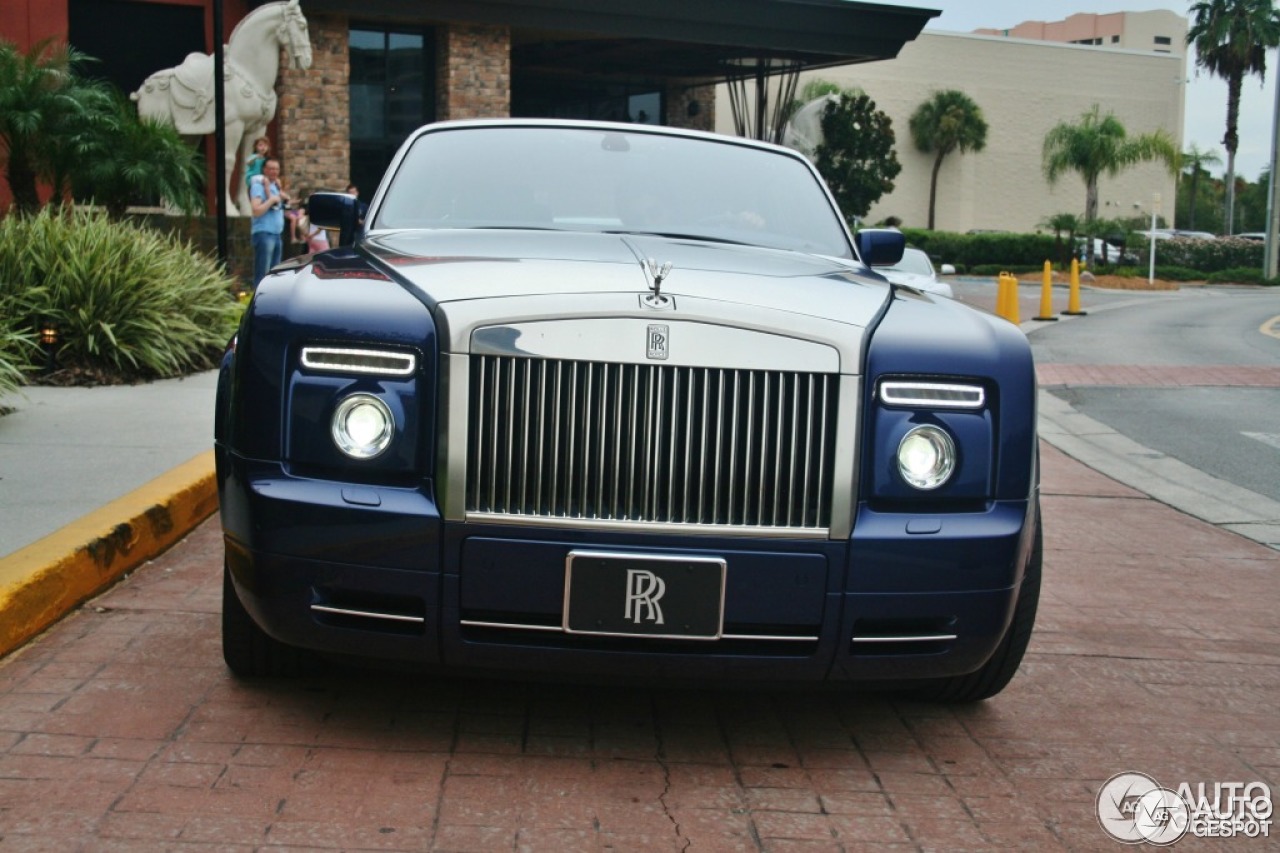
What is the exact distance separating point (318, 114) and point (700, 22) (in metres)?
7.62

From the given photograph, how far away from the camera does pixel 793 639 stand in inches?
143

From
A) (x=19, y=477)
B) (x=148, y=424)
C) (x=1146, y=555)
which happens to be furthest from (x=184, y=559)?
(x=1146, y=555)

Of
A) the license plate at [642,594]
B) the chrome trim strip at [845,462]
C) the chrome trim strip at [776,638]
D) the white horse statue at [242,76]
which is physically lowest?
the chrome trim strip at [776,638]

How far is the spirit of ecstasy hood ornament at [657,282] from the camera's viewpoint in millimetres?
3627

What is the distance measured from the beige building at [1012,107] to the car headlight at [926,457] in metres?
64.1

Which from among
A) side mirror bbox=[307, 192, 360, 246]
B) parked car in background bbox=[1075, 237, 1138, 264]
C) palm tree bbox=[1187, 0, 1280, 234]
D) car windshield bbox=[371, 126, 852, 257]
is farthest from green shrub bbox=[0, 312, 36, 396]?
palm tree bbox=[1187, 0, 1280, 234]

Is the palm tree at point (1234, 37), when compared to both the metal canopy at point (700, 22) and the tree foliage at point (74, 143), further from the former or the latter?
the tree foliage at point (74, 143)

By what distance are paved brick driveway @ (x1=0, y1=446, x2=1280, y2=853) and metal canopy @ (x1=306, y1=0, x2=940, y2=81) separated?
25.3 meters

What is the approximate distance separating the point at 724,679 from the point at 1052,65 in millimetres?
74753

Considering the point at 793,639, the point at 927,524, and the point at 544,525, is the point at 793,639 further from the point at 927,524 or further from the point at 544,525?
the point at 544,525

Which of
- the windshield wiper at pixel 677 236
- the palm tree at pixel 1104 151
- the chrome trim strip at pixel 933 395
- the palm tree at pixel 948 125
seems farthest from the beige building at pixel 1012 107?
the chrome trim strip at pixel 933 395

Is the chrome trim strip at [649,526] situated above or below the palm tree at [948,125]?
below

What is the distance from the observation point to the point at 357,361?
3605mm

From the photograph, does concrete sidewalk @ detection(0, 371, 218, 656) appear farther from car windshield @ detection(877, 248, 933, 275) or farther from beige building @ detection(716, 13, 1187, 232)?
beige building @ detection(716, 13, 1187, 232)
